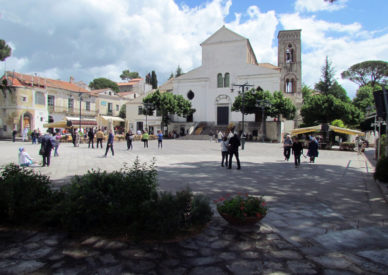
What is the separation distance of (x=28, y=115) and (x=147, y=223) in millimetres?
37754

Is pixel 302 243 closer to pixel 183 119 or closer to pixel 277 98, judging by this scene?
pixel 277 98

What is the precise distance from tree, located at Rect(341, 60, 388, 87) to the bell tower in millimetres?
15152

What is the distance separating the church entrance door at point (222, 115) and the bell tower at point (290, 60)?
20076 mm

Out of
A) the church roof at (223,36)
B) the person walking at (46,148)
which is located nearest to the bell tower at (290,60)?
the church roof at (223,36)

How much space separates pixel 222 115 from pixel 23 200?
3975cm

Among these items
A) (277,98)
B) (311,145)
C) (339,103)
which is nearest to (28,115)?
(277,98)

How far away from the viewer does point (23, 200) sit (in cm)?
396

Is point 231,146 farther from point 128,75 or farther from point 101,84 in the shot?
point 128,75

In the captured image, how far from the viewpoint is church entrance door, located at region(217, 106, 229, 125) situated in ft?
139

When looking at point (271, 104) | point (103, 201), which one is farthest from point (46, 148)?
point (271, 104)

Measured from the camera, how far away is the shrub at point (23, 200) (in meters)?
3.91

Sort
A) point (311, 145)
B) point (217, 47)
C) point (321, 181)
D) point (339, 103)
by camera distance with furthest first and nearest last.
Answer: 1. point (217, 47)
2. point (339, 103)
3. point (311, 145)
4. point (321, 181)

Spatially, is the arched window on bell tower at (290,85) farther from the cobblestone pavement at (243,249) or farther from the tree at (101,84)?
the cobblestone pavement at (243,249)

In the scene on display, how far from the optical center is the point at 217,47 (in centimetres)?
4334
